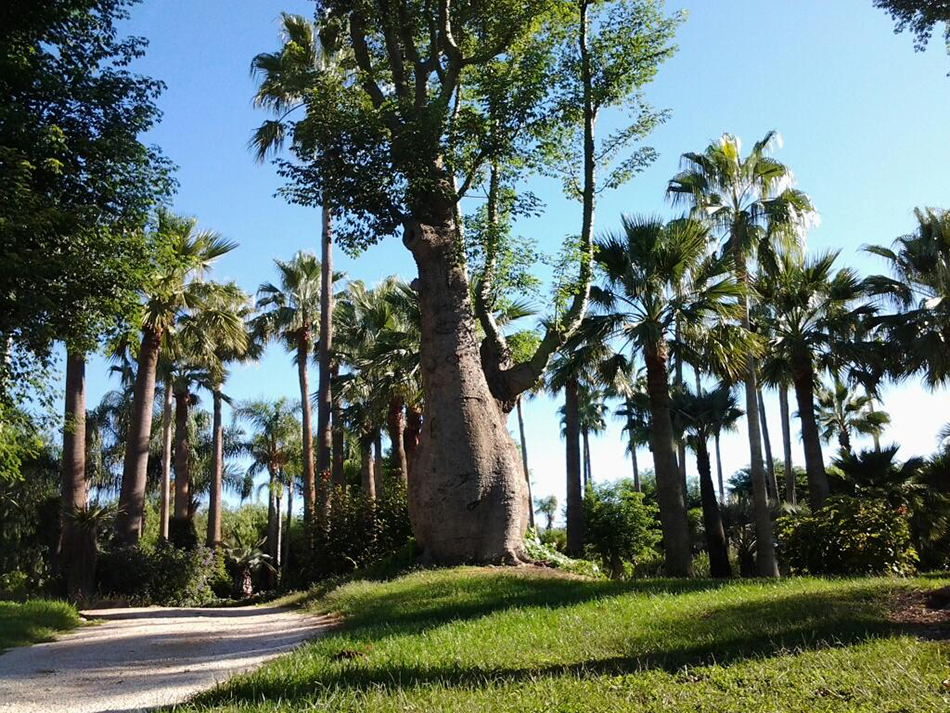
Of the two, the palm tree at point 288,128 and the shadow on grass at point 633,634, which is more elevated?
the palm tree at point 288,128

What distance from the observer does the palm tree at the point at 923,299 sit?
21.0 metres

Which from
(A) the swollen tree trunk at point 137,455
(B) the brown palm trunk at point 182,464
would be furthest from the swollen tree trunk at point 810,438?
(B) the brown palm trunk at point 182,464

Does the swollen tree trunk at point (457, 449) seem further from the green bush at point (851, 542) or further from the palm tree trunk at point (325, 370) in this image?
the palm tree trunk at point (325, 370)

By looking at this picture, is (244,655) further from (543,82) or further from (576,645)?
(543,82)

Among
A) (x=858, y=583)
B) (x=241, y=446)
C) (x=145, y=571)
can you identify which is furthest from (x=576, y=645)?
(x=241, y=446)

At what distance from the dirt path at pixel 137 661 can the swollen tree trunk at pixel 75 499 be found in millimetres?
7015

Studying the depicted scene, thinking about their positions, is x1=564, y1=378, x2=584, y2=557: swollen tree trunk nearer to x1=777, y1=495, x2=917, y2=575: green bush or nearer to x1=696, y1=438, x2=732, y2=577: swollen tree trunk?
x1=696, y1=438, x2=732, y2=577: swollen tree trunk

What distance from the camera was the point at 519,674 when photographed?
5.07 m

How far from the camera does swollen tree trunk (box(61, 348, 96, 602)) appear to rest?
1759 cm

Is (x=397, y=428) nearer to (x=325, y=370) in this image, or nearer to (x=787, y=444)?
(x=325, y=370)

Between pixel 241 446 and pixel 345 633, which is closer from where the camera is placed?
pixel 345 633

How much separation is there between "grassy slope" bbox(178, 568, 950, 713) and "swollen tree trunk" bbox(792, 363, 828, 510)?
14826 mm

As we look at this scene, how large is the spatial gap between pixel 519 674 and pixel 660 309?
536 inches

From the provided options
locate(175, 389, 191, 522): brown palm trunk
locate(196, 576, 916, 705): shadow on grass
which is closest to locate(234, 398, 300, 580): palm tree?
locate(175, 389, 191, 522): brown palm trunk
